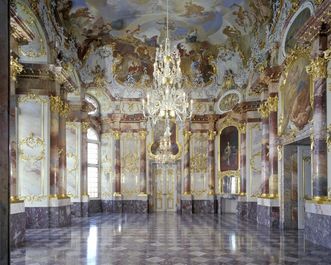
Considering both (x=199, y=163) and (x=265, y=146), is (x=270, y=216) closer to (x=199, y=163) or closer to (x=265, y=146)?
(x=265, y=146)

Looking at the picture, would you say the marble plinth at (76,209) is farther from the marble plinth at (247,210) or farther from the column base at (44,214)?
the marble plinth at (247,210)

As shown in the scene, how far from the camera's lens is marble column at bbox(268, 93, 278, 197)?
52.5 feet

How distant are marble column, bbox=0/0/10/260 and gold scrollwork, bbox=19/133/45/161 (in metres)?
13.2

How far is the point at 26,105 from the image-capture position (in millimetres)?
15328

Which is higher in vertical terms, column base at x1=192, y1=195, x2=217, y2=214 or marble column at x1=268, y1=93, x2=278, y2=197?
marble column at x1=268, y1=93, x2=278, y2=197

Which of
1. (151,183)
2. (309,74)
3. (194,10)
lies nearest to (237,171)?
(151,183)

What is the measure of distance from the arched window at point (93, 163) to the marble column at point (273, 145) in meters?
12.0

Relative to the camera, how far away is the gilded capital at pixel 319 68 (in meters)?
11.3

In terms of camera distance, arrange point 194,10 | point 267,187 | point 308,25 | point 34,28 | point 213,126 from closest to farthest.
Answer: point 308,25
point 34,28
point 267,187
point 194,10
point 213,126

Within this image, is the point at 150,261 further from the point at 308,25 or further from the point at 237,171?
the point at 237,171

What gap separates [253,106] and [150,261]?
13.4 meters

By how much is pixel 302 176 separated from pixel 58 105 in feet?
31.0

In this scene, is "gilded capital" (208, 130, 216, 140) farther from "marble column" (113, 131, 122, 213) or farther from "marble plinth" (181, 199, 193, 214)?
"marble column" (113, 131, 122, 213)

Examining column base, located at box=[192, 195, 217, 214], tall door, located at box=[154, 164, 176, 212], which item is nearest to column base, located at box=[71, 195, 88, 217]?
tall door, located at box=[154, 164, 176, 212]
